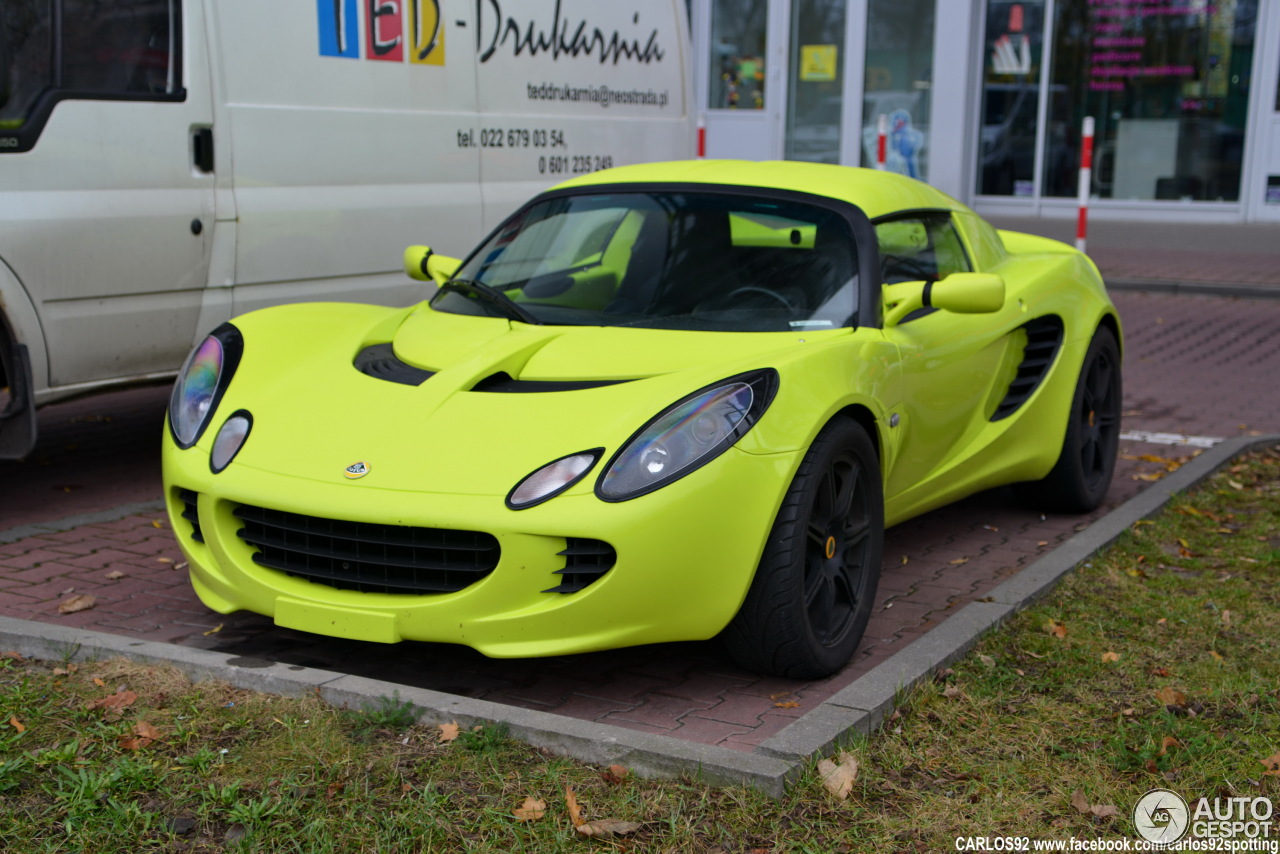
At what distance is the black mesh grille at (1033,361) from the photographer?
17.1 ft

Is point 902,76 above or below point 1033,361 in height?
above

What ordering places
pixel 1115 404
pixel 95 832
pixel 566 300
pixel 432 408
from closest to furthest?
pixel 95 832
pixel 432 408
pixel 566 300
pixel 1115 404

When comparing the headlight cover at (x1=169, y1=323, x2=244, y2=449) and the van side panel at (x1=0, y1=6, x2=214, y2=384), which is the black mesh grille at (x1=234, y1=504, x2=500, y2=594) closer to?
the headlight cover at (x1=169, y1=323, x2=244, y2=449)

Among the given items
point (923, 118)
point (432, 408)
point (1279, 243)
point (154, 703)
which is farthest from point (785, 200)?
point (923, 118)

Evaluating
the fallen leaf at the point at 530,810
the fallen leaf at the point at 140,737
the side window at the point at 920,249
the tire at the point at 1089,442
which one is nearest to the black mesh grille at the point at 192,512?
the fallen leaf at the point at 140,737

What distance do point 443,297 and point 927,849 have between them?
271 centimetres

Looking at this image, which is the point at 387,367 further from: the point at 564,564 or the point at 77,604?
the point at 77,604

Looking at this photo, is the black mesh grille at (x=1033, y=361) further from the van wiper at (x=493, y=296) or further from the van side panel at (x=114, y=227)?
the van side panel at (x=114, y=227)

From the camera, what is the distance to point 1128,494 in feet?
20.4

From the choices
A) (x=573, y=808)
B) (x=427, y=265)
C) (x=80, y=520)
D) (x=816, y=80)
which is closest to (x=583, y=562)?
(x=573, y=808)

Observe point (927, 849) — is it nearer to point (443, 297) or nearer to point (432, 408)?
point (432, 408)

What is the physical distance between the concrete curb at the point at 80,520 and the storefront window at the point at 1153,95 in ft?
46.5

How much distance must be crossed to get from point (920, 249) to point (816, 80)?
1434 cm

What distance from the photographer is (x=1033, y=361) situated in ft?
17.5
